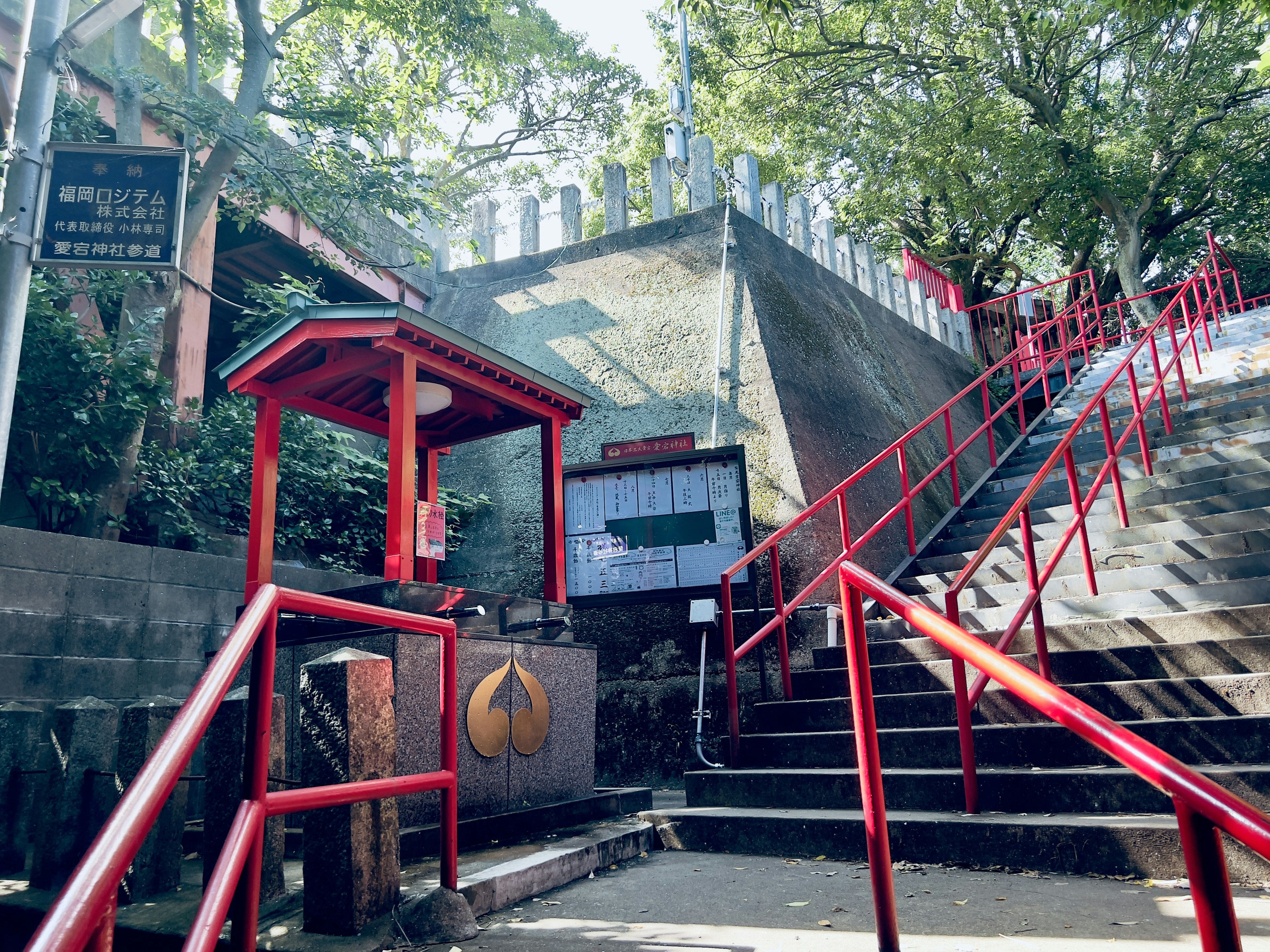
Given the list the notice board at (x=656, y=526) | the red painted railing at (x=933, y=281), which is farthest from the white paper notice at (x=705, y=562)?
the red painted railing at (x=933, y=281)

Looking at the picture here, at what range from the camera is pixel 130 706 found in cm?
344

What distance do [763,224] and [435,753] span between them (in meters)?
7.88

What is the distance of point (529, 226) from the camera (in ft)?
35.1

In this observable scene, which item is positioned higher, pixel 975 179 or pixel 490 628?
pixel 975 179

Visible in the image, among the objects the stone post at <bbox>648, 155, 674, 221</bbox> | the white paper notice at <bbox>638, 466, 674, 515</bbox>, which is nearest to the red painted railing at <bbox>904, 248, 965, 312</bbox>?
the stone post at <bbox>648, 155, 674, 221</bbox>

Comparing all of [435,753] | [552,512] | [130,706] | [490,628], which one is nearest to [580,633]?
[552,512]

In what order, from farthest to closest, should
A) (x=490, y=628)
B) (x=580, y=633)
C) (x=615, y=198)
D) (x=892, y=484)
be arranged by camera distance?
(x=615, y=198) → (x=892, y=484) → (x=580, y=633) → (x=490, y=628)

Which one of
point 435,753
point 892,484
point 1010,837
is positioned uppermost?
point 892,484

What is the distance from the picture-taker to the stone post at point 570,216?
10406 millimetres

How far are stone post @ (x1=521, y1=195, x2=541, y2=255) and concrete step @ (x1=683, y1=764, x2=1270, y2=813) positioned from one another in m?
7.59

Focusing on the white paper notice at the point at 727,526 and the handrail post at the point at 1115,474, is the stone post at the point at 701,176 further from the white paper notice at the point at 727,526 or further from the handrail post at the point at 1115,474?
the handrail post at the point at 1115,474

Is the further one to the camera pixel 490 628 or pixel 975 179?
pixel 975 179

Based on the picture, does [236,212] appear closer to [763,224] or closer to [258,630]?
[763,224]

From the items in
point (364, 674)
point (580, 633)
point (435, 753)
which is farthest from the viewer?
point (580, 633)
